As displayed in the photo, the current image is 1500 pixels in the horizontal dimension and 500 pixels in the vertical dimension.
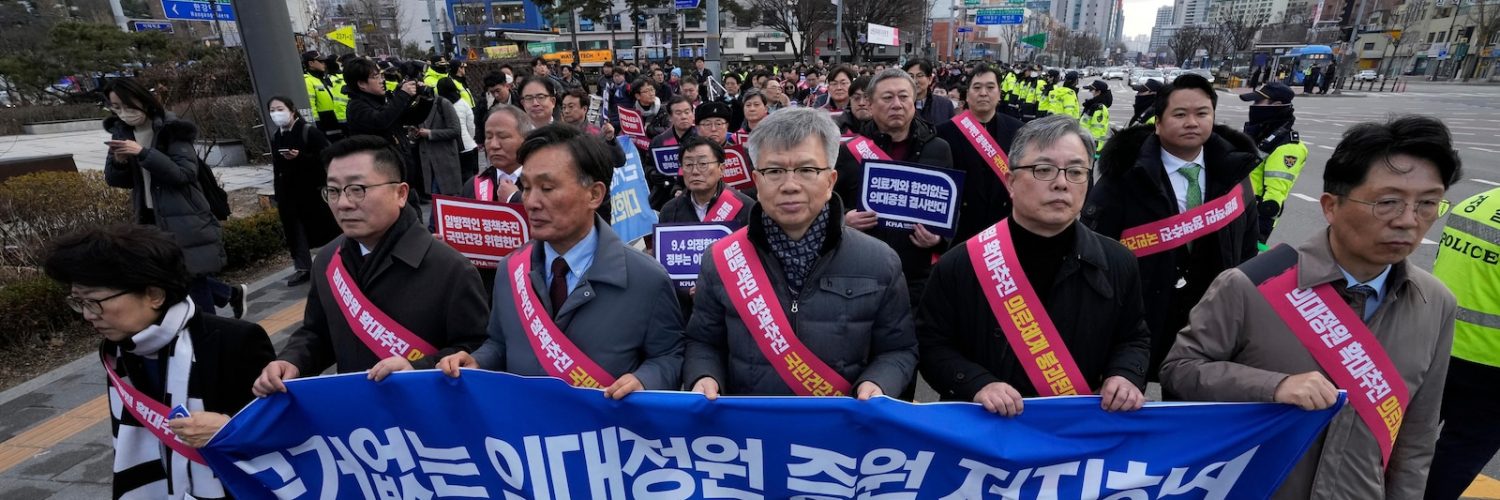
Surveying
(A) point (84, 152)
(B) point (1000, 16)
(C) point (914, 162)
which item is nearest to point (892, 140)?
(C) point (914, 162)

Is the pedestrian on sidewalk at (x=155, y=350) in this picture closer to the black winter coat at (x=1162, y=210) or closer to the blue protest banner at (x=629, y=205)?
the blue protest banner at (x=629, y=205)

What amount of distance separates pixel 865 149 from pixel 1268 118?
3233mm

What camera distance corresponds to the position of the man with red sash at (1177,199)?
9.69 feet

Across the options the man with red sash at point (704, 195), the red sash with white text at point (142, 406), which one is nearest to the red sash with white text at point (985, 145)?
the man with red sash at point (704, 195)

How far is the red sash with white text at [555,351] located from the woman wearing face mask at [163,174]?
118 inches

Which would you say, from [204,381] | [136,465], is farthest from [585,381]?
[136,465]

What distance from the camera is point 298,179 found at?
593cm

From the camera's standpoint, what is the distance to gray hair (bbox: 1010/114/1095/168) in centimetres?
205

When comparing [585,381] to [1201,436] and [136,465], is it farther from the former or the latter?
[1201,436]

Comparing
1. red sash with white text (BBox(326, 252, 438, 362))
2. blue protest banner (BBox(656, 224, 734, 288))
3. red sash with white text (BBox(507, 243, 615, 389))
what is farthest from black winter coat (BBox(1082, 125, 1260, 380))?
red sash with white text (BBox(326, 252, 438, 362))

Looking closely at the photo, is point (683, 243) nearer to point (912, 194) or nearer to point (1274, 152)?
point (912, 194)

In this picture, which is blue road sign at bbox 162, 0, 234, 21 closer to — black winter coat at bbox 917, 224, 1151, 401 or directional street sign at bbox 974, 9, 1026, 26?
black winter coat at bbox 917, 224, 1151, 401

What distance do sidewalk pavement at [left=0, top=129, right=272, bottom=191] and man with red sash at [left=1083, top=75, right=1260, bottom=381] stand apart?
10.4 meters

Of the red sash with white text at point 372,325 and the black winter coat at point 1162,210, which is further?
the black winter coat at point 1162,210
